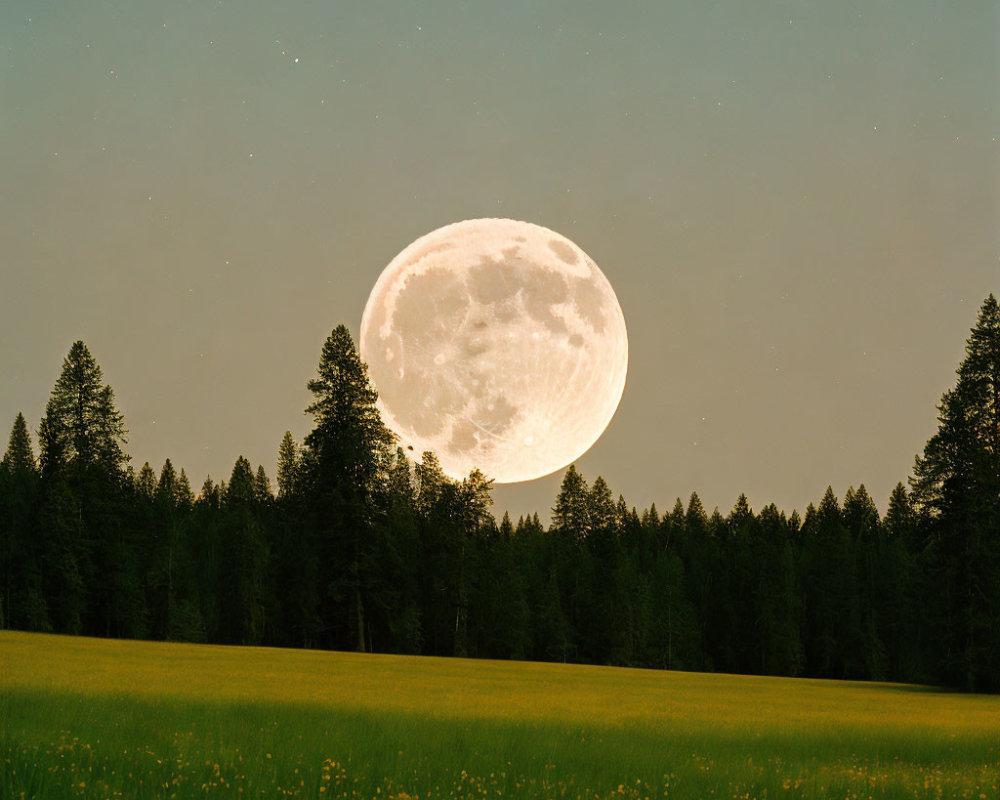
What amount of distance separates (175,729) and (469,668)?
2834 cm

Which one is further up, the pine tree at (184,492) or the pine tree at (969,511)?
the pine tree at (184,492)

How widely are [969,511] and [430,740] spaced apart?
43.0m

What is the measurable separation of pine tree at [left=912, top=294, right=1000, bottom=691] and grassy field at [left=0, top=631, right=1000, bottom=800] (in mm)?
18730

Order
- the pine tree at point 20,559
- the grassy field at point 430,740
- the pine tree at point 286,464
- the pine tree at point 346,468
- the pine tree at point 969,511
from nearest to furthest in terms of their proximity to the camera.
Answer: the grassy field at point 430,740, the pine tree at point 969,511, the pine tree at point 346,468, the pine tree at point 20,559, the pine tree at point 286,464

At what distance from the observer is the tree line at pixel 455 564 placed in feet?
183

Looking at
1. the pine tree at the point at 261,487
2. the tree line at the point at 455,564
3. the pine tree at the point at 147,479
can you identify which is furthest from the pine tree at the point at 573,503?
the pine tree at the point at 147,479

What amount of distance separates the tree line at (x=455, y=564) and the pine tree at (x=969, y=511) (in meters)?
0.11

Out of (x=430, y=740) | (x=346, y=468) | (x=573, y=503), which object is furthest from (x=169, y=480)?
(x=430, y=740)

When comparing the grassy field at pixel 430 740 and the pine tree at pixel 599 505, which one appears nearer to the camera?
the grassy field at pixel 430 740

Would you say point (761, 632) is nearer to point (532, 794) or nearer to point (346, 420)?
point (346, 420)

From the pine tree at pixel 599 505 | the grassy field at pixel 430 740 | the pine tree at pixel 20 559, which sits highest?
the pine tree at pixel 599 505

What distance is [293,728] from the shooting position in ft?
64.8

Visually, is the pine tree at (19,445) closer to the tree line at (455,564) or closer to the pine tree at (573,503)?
the tree line at (455,564)

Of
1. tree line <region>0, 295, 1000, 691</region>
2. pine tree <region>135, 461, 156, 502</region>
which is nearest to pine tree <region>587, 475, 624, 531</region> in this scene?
tree line <region>0, 295, 1000, 691</region>
